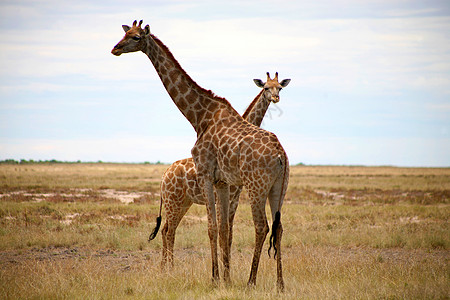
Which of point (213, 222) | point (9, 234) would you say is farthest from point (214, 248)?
point (9, 234)

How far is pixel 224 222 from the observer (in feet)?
27.0

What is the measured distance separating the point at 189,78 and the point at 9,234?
856 centimetres

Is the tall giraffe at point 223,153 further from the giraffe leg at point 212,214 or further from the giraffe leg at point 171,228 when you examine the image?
the giraffe leg at point 171,228

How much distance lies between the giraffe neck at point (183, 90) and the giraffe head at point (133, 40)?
0.14m

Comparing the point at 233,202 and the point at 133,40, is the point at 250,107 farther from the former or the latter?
the point at 133,40

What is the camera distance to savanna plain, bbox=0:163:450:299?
7.89 metres

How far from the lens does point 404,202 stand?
24.5m

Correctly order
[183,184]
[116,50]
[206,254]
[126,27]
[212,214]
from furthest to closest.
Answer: [206,254], [183,184], [126,27], [116,50], [212,214]

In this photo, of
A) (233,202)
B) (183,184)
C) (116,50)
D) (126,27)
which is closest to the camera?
(116,50)

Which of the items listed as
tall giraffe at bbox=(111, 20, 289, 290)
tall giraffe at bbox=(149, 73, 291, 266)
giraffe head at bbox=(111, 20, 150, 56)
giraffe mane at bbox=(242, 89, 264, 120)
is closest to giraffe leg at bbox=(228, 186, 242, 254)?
tall giraffe at bbox=(111, 20, 289, 290)

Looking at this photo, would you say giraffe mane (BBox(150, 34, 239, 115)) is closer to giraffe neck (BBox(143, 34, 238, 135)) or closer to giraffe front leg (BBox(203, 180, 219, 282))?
giraffe neck (BBox(143, 34, 238, 135))

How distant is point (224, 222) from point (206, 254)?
4452 millimetres

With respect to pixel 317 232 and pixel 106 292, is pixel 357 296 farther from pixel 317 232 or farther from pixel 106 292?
pixel 317 232

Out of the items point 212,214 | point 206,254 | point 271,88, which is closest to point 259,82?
point 271,88
